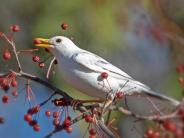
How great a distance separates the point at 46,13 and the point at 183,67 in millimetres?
2711

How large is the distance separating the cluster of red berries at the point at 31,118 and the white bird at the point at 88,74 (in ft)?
1.20

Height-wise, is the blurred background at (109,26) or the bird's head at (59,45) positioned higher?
the bird's head at (59,45)

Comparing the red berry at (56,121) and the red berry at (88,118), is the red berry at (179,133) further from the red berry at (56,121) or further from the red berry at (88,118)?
the red berry at (56,121)

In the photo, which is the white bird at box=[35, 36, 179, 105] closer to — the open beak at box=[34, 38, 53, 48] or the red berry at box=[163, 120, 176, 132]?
the open beak at box=[34, 38, 53, 48]

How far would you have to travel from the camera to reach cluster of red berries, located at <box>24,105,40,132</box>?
2465 millimetres

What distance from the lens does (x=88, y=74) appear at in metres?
2.97

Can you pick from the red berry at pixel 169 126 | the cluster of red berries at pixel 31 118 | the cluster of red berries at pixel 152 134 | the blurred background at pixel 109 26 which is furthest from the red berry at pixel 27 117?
the blurred background at pixel 109 26

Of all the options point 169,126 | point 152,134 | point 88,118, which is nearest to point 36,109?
point 88,118

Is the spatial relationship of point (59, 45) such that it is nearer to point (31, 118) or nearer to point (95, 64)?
point (95, 64)

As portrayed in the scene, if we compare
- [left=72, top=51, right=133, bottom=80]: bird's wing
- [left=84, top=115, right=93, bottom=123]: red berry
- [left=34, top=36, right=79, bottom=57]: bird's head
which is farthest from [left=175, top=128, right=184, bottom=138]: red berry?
[left=34, top=36, right=79, bottom=57]: bird's head

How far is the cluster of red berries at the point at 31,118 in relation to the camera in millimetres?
2465

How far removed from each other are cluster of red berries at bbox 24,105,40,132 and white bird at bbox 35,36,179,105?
365 millimetres

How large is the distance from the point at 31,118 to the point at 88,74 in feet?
1.68

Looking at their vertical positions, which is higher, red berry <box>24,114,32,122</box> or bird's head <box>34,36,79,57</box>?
bird's head <box>34,36,79,57</box>
